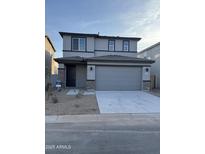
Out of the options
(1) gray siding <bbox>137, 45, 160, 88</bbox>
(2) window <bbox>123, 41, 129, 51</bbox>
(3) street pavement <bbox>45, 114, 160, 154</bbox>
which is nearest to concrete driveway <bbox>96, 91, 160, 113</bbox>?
(3) street pavement <bbox>45, 114, 160, 154</bbox>

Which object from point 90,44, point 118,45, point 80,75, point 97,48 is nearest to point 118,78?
point 80,75

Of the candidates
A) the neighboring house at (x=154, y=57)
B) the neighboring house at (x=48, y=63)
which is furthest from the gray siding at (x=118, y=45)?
the neighboring house at (x=48, y=63)

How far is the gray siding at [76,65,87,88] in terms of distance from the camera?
16.8 metres

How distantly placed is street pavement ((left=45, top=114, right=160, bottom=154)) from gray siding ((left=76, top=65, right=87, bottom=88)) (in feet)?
34.7

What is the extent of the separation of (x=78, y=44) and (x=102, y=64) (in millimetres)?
4509

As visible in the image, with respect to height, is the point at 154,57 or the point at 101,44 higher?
the point at 101,44

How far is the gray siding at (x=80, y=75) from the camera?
16.8 metres

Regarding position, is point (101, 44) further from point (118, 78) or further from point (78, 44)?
point (118, 78)

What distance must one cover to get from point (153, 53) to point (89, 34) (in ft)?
26.7

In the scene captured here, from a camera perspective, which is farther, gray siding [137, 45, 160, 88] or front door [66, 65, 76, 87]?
front door [66, 65, 76, 87]

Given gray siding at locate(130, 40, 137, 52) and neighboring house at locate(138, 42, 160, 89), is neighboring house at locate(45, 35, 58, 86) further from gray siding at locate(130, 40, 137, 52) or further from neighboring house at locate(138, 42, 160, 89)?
neighboring house at locate(138, 42, 160, 89)

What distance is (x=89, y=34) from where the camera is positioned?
17.3 m

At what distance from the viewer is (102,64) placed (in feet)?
48.8
